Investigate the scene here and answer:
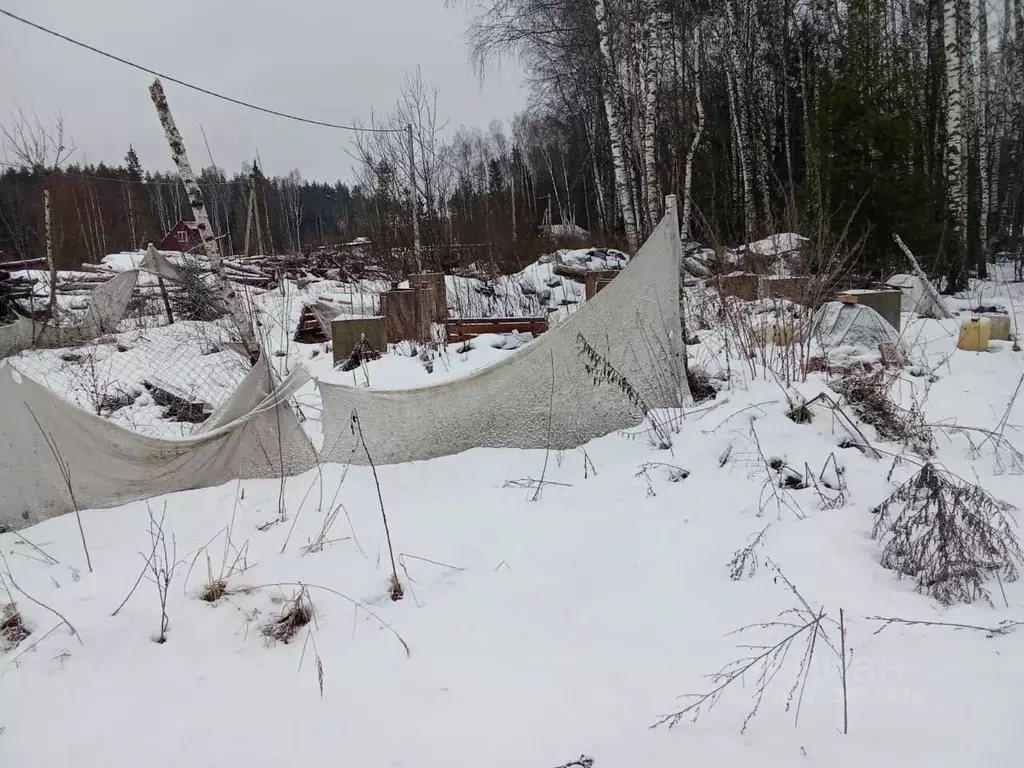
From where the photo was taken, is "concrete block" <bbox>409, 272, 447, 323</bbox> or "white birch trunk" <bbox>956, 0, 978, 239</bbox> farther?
"white birch trunk" <bbox>956, 0, 978, 239</bbox>

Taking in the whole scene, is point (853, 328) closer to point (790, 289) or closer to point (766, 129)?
point (790, 289)

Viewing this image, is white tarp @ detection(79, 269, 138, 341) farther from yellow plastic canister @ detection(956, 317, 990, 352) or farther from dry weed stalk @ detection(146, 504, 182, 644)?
yellow plastic canister @ detection(956, 317, 990, 352)

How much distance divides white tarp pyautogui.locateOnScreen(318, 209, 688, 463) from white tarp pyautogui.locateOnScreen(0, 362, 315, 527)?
11.4 inches

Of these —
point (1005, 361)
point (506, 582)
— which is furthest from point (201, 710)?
point (1005, 361)

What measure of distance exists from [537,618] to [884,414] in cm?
236

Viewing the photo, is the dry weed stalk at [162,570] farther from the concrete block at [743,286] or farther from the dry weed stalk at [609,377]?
the concrete block at [743,286]

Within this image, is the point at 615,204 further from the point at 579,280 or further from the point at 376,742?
the point at 376,742

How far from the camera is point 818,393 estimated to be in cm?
327

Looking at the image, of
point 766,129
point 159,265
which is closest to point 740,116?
point 766,129

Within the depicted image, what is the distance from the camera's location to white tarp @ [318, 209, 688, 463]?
3.44m

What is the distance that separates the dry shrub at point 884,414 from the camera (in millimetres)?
3121

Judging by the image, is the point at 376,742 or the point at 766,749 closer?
the point at 766,749

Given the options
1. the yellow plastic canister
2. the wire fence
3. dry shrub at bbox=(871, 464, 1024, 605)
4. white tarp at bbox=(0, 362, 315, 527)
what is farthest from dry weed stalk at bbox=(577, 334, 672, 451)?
the yellow plastic canister

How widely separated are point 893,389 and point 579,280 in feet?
27.4
